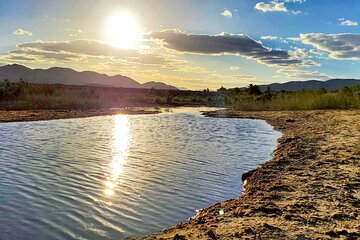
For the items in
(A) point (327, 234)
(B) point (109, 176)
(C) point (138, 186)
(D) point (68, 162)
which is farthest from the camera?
(D) point (68, 162)

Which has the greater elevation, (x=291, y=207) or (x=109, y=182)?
(x=291, y=207)

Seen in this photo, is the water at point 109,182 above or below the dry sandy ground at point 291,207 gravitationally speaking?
below

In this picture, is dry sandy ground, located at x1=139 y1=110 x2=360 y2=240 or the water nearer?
dry sandy ground, located at x1=139 y1=110 x2=360 y2=240

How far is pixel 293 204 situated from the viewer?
6375 millimetres

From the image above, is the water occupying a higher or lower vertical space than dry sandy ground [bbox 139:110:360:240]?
lower

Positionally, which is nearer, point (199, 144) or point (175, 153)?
point (175, 153)

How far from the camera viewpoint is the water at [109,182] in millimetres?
6051

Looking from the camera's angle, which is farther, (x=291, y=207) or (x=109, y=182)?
(x=109, y=182)

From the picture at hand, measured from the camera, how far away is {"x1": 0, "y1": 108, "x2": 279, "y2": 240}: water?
6051 mm

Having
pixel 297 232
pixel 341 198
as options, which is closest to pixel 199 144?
pixel 341 198

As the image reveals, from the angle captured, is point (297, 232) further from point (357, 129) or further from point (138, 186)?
point (357, 129)

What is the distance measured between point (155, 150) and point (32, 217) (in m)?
7.38

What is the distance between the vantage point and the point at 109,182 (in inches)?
341

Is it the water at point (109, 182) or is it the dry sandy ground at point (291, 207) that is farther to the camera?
the water at point (109, 182)
